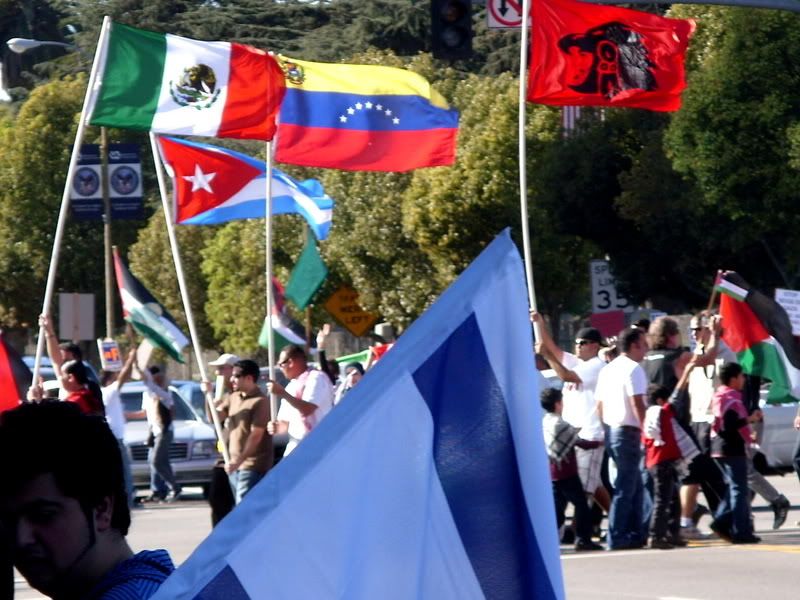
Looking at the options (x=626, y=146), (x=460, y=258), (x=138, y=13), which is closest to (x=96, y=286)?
(x=138, y=13)

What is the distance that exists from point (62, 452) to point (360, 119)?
13.6 metres

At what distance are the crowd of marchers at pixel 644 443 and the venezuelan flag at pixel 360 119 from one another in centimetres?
309

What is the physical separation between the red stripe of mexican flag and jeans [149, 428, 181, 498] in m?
7.94

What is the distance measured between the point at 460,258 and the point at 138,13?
1532 centimetres

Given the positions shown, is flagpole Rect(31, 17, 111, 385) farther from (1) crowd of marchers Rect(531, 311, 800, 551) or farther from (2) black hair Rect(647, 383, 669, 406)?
(2) black hair Rect(647, 383, 669, 406)

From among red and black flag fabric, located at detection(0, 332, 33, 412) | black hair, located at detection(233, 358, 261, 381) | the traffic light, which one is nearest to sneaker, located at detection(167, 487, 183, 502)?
the traffic light

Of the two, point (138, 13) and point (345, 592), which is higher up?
point (345, 592)

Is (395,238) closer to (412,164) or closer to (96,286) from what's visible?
(96,286)

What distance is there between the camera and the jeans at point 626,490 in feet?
42.8

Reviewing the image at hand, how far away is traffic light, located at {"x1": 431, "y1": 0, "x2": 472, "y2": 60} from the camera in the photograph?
15.9 m

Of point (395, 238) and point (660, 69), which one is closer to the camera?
point (660, 69)

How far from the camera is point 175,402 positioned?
23.4m

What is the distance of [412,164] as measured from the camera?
626 inches

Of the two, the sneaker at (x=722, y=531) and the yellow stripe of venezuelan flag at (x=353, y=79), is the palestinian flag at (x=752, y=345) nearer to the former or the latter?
the sneaker at (x=722, y=531)
